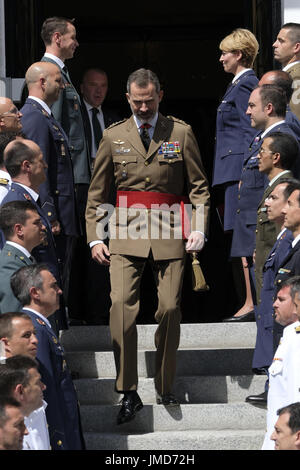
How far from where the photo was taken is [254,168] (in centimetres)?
827

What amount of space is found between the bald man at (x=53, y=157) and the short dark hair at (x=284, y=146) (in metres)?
1.28

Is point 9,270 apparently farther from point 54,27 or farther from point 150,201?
point 54,27

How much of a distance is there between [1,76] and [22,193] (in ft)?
9.49

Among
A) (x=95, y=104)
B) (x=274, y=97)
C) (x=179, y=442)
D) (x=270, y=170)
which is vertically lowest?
(x=179, y=442)

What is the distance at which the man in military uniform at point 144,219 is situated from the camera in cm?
785

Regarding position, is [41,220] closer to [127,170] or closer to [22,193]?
[22,193]

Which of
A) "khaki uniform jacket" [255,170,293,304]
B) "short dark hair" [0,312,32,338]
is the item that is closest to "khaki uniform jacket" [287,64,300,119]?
"khaki uniform jacket" [255,170,293,304]

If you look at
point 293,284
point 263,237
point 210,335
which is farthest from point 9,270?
point 210,335

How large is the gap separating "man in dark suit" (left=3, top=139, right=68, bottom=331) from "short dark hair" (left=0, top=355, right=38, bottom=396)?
1413 millimetres

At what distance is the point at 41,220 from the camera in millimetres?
7277

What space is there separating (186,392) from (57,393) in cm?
176

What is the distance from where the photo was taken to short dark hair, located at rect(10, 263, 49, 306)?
21.8 feet

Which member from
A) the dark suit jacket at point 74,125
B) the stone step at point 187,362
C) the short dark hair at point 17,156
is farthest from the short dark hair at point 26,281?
the dark suit jacket at point 74,125

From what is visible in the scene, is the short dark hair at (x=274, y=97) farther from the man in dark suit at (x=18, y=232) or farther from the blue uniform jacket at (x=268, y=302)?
the man in dark suit at (x=18, y=232)
